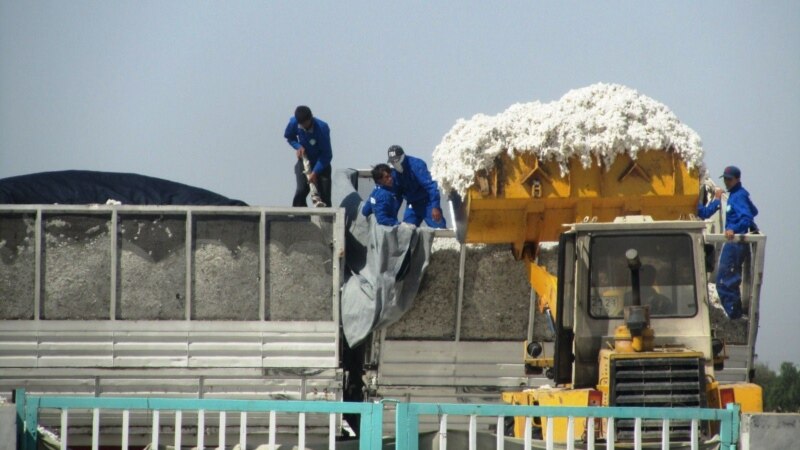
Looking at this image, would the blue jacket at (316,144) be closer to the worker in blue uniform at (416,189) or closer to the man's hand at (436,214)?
the worker in blue uniform at (416,189)

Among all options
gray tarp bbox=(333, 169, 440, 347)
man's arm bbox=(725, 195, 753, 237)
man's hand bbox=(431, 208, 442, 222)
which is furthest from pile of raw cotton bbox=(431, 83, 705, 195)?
man's hand bbox=(431, 208, 442, 222)

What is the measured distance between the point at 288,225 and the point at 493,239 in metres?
2.01

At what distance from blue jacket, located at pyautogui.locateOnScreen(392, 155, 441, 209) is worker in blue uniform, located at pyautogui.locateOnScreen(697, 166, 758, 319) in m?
2.52

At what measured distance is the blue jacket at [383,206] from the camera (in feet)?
38.8

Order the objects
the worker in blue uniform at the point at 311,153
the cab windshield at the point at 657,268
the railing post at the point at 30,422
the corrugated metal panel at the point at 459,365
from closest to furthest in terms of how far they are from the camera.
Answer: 1. the railing post at the point at 30,422
2. the cab windshield at the point at 657,268
3. the corrugated metal panel at the point at 459,365
4. the worker in blue uniform at the point at 311,153

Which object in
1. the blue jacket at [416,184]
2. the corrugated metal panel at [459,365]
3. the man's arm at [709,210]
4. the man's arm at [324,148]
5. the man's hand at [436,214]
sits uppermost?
the man's arm at [324,148]

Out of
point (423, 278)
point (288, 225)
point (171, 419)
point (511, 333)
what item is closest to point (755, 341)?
point (511, 333)

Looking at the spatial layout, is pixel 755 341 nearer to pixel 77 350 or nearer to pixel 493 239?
pixel 493 239

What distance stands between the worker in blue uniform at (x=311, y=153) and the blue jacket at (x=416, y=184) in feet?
→ 3.04

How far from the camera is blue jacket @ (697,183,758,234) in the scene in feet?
38.1

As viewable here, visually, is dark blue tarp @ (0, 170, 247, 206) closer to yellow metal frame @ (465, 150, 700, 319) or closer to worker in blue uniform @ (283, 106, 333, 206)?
worker in blue uniform @ (283, 106, 333, 206)

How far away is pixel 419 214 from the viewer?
12.5m

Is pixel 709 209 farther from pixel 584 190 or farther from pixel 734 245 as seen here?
pixel 584 190

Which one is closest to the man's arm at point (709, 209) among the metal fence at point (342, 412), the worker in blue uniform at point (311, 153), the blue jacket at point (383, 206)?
the blue jacket at point (383, 206)
